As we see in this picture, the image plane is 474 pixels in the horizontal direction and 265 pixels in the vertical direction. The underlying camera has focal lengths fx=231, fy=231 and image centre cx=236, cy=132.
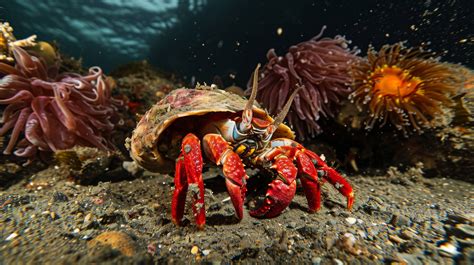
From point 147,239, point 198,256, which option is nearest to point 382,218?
point 198,256

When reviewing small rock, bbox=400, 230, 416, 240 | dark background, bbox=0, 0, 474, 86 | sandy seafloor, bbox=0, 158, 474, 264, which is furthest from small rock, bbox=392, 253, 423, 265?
dark background, bbox=0, 0, 474, 86

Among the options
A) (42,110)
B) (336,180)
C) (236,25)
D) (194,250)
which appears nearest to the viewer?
(194,250)

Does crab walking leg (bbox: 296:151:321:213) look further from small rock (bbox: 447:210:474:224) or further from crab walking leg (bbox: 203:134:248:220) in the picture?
small rock (bbox: 447:210:474:224)

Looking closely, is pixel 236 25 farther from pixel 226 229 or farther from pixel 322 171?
pixel 226 229

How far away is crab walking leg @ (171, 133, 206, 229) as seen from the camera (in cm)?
228

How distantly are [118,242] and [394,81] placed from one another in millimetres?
4554

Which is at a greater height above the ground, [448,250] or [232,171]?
[232,171]

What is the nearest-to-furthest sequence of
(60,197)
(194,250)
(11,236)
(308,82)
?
(194,250), (11,236), (60,197), (308,82)

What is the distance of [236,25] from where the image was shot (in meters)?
13.5

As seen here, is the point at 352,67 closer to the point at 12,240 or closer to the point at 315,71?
the point at 315,71

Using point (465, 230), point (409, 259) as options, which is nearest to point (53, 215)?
point (409, 259)

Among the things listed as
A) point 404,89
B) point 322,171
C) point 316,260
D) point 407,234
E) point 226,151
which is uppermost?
point 404,89

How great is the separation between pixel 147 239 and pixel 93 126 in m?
3.31

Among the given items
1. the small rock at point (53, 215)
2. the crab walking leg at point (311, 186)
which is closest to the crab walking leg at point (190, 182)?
the crab walking leg at point (311, 186)
